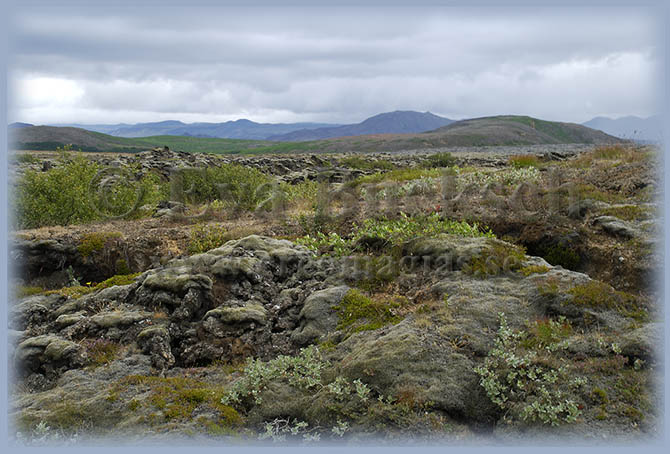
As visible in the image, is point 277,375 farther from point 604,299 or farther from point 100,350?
point 604,299

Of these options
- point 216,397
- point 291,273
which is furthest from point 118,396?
point 291,273

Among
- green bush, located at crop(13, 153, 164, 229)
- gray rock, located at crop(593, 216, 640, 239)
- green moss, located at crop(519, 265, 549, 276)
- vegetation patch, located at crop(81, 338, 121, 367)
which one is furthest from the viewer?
green bush, located at crop(13, 153, 164, 229)

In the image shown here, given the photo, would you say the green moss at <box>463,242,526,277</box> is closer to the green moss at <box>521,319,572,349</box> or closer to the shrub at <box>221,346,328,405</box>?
the green moss at <box>521,319,572,349</box>

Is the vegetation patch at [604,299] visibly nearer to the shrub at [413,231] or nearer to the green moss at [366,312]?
the green moss at [366,312]

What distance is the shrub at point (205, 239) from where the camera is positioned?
1234 cm

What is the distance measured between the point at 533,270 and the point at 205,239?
9001 mm

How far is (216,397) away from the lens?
5.87m

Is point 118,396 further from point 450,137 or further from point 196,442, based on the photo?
point 450,137

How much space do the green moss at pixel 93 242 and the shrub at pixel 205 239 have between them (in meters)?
2.30

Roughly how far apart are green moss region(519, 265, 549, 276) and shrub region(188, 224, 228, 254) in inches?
327

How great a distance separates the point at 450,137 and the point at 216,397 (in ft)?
590

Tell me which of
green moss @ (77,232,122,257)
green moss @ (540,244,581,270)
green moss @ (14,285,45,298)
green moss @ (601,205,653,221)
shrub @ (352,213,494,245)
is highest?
green moss @ (601,205,653,221)

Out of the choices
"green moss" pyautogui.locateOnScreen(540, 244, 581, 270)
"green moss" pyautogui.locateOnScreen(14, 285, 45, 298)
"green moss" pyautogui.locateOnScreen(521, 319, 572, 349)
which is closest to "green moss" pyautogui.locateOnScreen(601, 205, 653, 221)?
"green moss" pyautogui.locateOnScreen(540, 244, 581, 270)

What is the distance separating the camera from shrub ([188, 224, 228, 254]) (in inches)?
486
